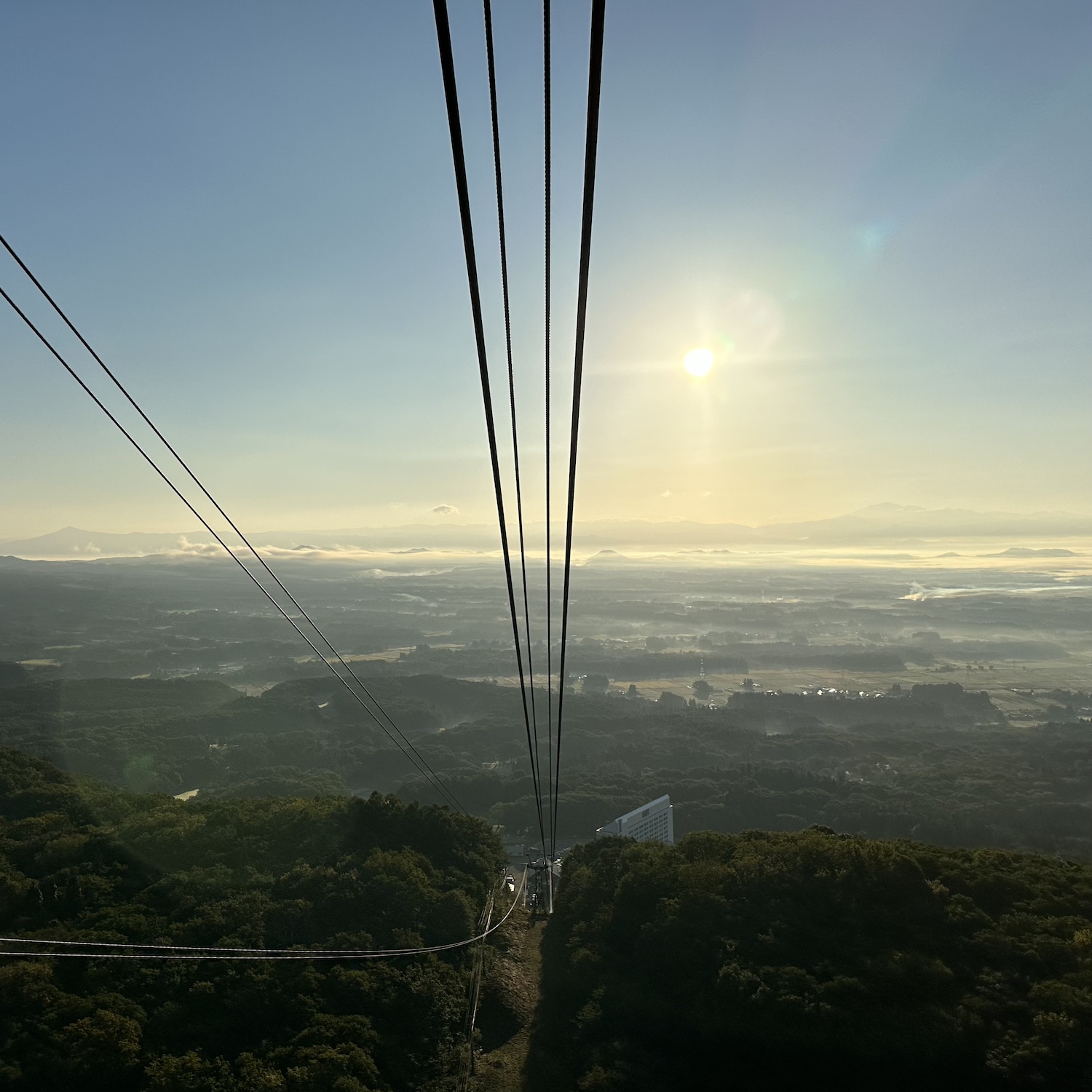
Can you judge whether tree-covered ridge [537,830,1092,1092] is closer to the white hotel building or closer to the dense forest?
the white hotel building

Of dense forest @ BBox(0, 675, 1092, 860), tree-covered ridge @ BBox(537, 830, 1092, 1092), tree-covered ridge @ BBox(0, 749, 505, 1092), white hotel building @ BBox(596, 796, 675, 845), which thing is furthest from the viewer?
dense forest @ BBox(0, 675, 1092, 860)

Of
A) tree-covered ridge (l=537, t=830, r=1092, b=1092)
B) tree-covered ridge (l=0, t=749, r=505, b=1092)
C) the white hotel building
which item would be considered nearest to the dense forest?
the white hotel building

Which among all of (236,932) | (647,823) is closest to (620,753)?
(647,823)

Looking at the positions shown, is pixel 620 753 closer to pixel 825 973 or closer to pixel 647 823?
pixel 647 823

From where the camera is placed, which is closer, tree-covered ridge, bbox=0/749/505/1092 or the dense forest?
tree-covered ridge, bbox=0/749/505/1092

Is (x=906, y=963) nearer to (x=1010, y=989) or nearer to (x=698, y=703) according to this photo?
(x=1010, y=989)

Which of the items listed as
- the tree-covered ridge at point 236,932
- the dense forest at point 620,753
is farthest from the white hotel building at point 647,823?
the tree-covered ridge at point 236,932
